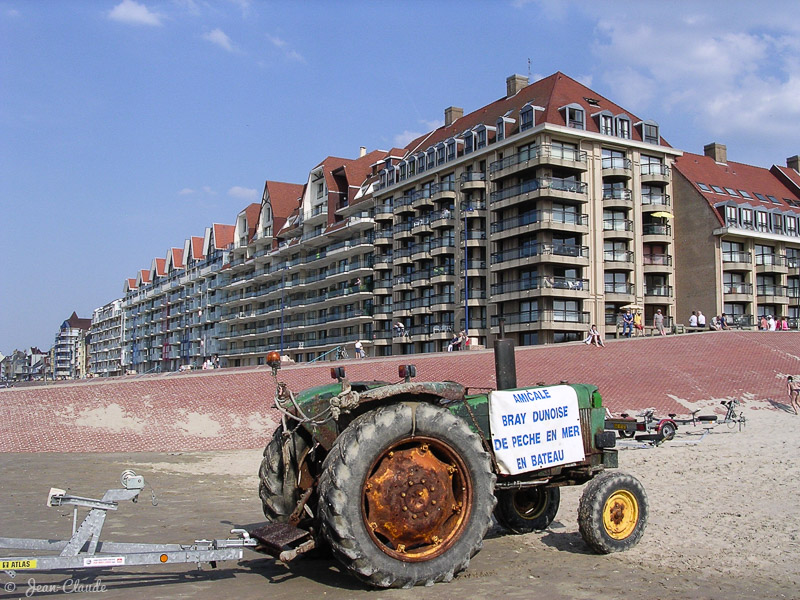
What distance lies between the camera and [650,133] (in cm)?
5566

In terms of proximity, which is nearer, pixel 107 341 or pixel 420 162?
pixel 420 162

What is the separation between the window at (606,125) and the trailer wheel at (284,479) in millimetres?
50103

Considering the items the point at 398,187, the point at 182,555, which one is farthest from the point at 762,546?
the point at 398,187

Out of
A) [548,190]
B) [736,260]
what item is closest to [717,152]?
[736,260]

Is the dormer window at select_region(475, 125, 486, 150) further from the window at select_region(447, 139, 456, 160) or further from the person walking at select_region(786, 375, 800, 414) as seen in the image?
the person walking at select_region(786, 375, 800, 414)

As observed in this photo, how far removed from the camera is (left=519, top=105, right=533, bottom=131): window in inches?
2052

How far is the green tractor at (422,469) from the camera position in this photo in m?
6.26

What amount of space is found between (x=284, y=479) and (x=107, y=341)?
174758mm

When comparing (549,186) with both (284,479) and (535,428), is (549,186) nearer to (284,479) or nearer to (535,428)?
(535,428)

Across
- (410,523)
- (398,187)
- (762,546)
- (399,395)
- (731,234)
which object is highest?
(398,187)

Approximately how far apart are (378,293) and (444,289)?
10064 millimetres

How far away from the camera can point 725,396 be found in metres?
29.9

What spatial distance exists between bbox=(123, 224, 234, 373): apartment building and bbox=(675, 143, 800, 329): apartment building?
63518 millimetres

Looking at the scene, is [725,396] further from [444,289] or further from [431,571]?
[444,289]
